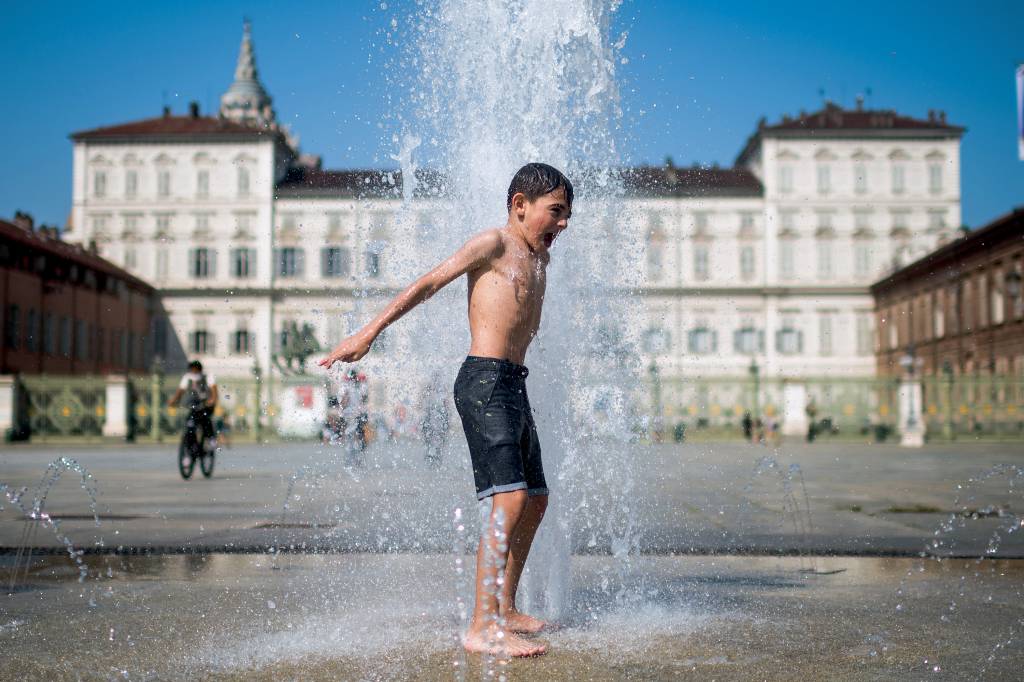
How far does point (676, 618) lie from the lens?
3.63 m

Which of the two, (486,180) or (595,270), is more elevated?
(486,180)

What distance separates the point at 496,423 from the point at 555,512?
35.7 inches

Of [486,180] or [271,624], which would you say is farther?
[486,180]

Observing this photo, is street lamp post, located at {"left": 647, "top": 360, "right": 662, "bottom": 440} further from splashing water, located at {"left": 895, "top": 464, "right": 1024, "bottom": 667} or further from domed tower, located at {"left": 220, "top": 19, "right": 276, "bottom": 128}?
domed tower, located at {"left": 220, "top": 19, "right": 276, "bottom": 128}

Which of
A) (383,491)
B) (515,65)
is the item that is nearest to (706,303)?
(383,491)

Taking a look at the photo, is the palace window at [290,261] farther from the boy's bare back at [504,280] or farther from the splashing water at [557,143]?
the boy's bare back at [504,280]

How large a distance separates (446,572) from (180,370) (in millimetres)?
59550

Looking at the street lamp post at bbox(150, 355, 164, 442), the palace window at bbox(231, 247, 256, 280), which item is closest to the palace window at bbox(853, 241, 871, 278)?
the palace window at bbox(231, 247, 256, 280)

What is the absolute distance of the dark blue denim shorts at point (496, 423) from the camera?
3.17 m

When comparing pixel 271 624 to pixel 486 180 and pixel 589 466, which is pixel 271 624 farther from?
pixel 486 180

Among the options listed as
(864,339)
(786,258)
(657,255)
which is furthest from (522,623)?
(786,258)

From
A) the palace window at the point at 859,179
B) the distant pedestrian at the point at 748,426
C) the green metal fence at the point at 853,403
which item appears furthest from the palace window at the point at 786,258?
the distant pedestrian at the point at 748,426

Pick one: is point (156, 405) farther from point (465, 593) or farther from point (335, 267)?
point (335, 267)

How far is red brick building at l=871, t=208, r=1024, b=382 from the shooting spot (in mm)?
42219
